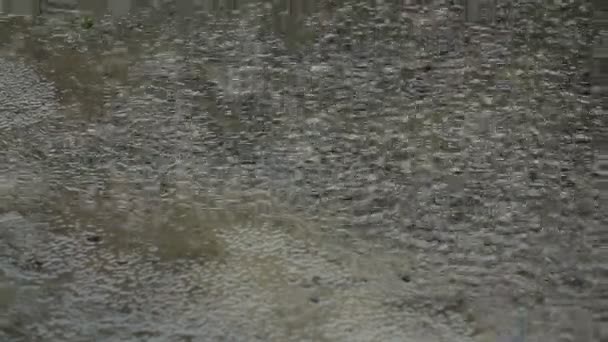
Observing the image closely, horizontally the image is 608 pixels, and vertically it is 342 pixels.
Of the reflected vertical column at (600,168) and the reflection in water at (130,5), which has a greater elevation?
the reflection in water at (130,5)

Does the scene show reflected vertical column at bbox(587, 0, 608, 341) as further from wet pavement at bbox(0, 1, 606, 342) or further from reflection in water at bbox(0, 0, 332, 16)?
reflection in water at bbox(0, 0, 332, 16)

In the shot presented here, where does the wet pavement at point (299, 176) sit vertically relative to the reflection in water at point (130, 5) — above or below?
below

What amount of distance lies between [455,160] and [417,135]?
0.54ft

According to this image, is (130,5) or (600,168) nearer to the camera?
(600,168)

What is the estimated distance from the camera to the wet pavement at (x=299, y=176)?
88.7 inches

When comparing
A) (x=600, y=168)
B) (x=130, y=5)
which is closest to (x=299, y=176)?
(x=600, y=168)

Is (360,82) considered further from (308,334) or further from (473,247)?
(308,334)

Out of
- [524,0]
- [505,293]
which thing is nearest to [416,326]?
[505,293]

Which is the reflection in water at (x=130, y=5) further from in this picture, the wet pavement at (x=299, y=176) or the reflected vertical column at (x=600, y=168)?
the reflected vertical column at (x=600, y=168)

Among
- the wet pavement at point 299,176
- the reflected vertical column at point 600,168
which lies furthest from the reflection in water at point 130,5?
the reflected vertical column at point 600,168

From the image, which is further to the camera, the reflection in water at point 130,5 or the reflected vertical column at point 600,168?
the reflection in water at point 130,5

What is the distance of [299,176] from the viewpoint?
2.69m

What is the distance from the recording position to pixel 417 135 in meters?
2.85

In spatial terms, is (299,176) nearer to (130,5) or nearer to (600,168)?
(600,168)
